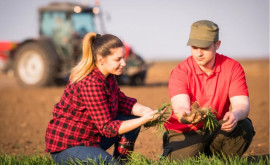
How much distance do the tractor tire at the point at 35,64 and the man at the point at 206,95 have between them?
26.0ft

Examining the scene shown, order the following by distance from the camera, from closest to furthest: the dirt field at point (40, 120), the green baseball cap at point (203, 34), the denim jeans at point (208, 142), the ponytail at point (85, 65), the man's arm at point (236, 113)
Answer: the man's arm at point (236, 113), the ponytail at point (85, 65), the green baseball cap at point (203, 34), the denim jeans at point (208, 142), the dirt field at point (40, 120)

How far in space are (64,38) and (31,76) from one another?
169 centimetres

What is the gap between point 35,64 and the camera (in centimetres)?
1194

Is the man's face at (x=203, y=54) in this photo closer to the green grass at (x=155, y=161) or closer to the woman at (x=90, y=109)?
the woman at (x=90, y=109)

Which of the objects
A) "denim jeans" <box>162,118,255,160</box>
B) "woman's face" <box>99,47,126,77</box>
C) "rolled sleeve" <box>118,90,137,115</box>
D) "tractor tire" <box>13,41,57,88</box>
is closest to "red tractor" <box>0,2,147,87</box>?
"tractor tire" <box>13,41,57,88</box>

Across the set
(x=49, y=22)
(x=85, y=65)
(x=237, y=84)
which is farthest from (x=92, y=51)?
(x=49, y=22)

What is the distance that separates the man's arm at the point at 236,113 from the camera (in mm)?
3244

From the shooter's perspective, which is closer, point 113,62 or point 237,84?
point 113,62

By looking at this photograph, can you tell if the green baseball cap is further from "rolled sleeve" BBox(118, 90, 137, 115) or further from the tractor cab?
the tractor cab

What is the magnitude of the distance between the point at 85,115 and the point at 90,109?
0.39ft

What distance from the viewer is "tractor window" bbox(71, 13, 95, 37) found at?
1154 cm

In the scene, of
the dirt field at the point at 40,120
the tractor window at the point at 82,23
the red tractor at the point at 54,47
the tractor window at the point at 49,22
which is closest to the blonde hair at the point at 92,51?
the dirt field at the point at 40,120

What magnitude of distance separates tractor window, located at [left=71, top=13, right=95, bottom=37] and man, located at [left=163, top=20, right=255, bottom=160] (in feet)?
26.4

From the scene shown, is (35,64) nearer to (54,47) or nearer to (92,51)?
(54,47)
